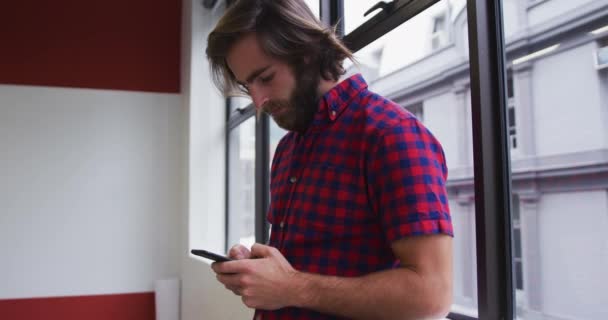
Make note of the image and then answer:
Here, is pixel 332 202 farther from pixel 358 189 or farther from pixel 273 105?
pixel 273 105

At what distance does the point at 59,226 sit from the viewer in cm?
403

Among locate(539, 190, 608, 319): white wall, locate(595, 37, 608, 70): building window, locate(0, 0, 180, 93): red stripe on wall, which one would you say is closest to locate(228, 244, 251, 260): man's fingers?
locate(539, 190, 608, 319): white wall

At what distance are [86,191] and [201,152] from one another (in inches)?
38.8

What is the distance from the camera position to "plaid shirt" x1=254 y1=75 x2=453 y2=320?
88cm

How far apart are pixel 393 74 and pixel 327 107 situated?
964 mm

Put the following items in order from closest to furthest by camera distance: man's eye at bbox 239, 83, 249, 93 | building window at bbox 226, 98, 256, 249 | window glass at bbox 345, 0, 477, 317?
1. man's eye at bbox 239, 83, 249, 93
2. window glass at bbox 345, 0, 477, 317
3. building window at bbox 226, 98, 256, 249

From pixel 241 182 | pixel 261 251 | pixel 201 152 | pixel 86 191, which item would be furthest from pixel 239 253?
pixel 86 191

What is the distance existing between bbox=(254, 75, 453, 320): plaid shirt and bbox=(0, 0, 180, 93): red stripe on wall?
11.5 ft

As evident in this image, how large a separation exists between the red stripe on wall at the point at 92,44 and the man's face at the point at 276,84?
10.6 ft

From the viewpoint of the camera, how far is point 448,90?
5.76 ft

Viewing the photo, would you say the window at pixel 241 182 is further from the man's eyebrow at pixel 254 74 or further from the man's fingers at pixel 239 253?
the man's fingers at pixel 239 253

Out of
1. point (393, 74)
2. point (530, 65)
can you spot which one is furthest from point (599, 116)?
point (393, 74)

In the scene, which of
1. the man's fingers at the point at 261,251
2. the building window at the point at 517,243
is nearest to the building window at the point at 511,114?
the building window at the point at 517,243

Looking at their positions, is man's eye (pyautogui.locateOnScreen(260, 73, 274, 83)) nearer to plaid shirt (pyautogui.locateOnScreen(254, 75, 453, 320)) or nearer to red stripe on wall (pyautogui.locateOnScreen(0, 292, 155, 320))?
plaid shirt (pyautogui.locateOnScreen(254, 75, 453, 320))
